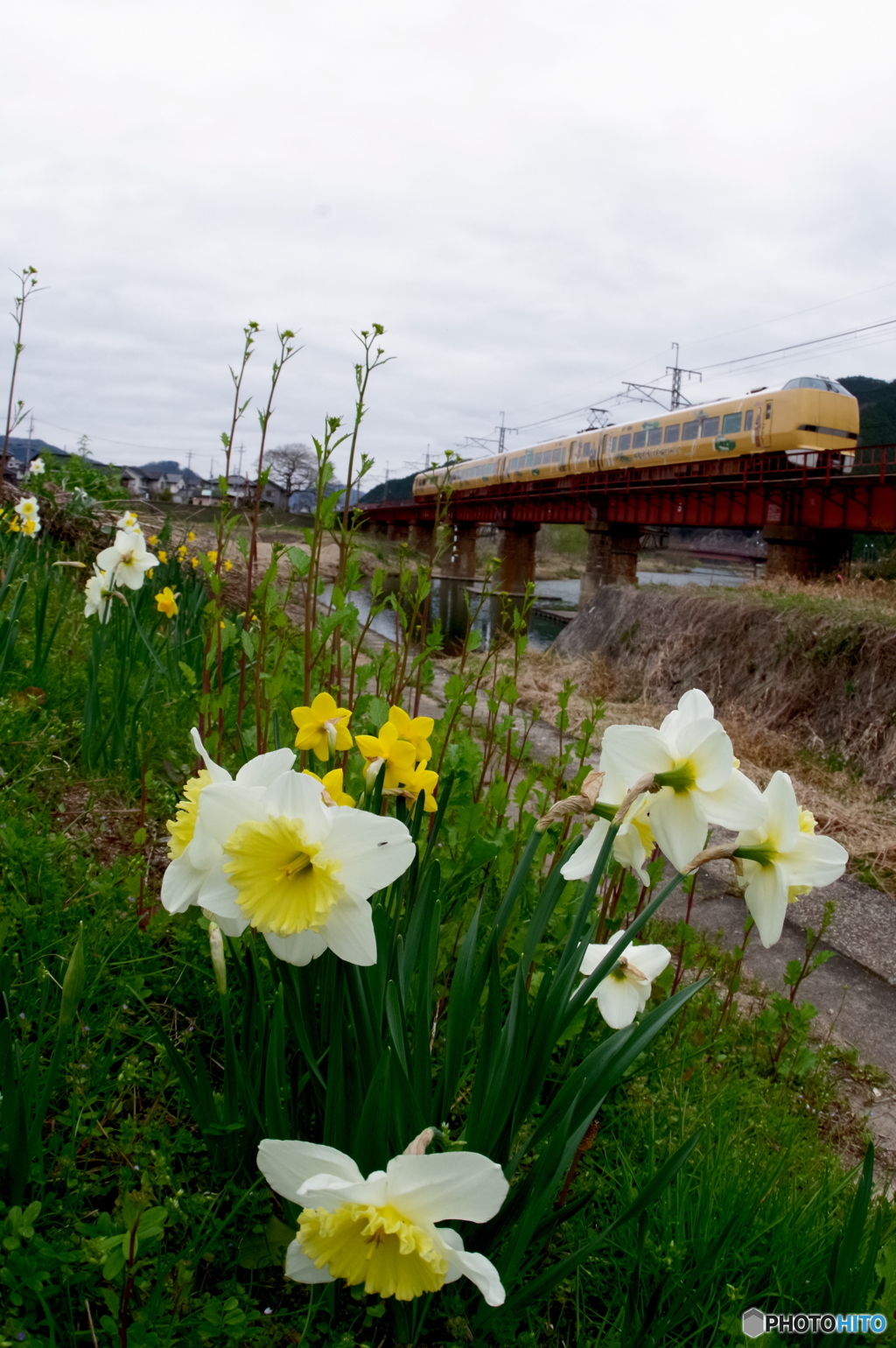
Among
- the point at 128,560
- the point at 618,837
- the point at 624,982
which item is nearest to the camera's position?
the point at 618,837

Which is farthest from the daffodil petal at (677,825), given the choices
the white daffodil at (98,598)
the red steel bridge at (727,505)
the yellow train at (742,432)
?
the yellow train at (742,432)

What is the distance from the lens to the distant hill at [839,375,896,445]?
154 feet

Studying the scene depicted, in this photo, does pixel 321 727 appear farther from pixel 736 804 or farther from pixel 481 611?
pixel 481 611

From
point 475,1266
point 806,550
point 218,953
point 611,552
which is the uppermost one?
point 611,552

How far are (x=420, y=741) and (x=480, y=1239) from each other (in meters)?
0.65

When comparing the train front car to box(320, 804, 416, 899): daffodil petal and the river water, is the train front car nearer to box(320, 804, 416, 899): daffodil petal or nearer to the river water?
the river water

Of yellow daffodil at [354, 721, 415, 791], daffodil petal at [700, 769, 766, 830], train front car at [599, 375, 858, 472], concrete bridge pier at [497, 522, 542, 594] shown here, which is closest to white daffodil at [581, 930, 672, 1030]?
daffodil petal at [700, 769, 766, 830]

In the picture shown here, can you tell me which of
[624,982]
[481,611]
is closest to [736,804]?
[624,982]

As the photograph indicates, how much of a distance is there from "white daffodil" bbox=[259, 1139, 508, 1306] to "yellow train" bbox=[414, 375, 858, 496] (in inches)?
444

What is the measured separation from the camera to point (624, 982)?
110 cm

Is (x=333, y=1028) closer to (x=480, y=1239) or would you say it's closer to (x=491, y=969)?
(x=491, y=969)

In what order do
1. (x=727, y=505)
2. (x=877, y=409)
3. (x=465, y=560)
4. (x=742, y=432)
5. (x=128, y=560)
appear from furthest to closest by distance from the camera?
(x=877, y=409)
(x=465, y=560)
(x=742, y=432)
(x=727, y=505)
(x=128, y=560)

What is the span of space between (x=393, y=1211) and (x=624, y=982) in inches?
19.4

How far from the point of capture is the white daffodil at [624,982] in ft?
3.53
